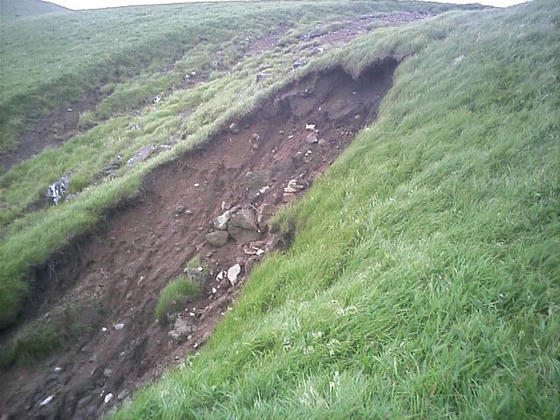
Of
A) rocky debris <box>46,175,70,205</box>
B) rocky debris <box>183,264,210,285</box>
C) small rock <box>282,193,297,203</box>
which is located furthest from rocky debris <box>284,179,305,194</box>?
rocky debris <box>46,175,70,205</box>

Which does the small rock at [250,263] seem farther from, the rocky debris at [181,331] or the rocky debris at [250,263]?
the rocky debris at [181,331]

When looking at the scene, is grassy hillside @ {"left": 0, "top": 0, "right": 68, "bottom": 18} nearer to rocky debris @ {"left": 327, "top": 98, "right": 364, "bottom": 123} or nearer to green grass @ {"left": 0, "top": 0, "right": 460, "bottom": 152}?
green grass @ {"left": 0, "top": 0, "right": 460, "bottom": 152}

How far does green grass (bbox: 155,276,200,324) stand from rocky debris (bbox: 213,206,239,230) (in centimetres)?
132

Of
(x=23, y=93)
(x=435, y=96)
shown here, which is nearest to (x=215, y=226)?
(x=435, y=96)

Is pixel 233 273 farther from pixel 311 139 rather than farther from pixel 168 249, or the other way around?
pixel 311 139

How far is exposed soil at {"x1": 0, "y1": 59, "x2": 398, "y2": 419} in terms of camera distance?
5020 mm

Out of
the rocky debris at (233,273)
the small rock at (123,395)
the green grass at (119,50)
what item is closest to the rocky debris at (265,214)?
the rocky debris at (233,273)

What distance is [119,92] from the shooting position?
18500 mm

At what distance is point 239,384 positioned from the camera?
2.90 metres

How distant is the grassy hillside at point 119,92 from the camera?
25.7 feet

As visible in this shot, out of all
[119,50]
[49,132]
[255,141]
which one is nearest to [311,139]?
[255,141]

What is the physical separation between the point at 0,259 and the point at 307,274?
680 centimetres

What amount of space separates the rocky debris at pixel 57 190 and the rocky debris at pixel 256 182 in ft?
21.8

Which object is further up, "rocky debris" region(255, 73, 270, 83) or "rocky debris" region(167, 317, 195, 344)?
"rocky debris" region(255, 73, 270, 83)
